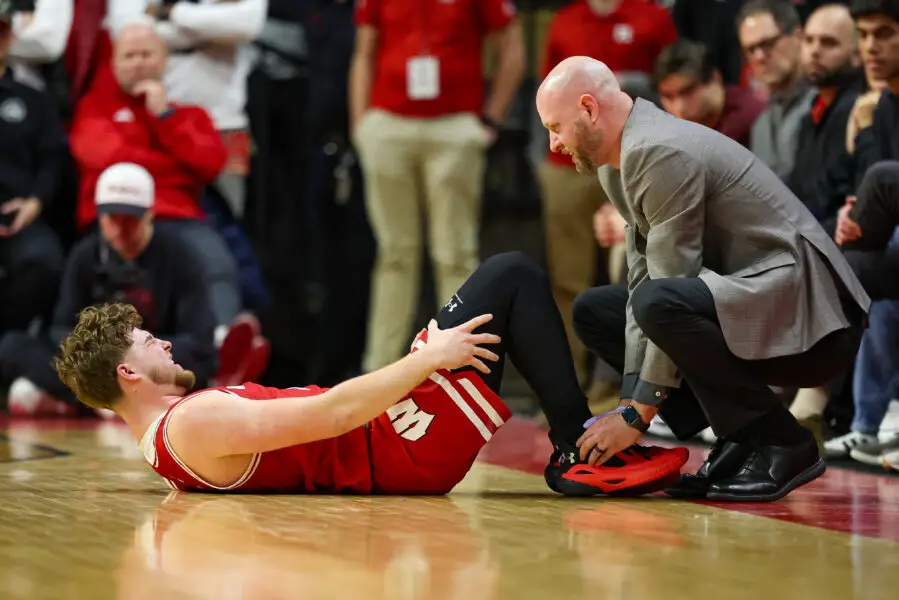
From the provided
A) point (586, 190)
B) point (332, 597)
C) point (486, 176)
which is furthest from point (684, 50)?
point (332, 597)

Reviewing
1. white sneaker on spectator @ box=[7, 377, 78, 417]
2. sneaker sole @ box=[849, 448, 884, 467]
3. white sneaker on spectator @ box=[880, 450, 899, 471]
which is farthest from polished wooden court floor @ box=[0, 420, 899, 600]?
white sneaker on spectator @ box=[7, 377, 78, 417]

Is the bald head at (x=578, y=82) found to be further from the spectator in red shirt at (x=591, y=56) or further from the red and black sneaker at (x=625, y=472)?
the spectator in red shirt at (x=591, y=56)

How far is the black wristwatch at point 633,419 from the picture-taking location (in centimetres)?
337

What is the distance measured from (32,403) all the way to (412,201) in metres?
1.97

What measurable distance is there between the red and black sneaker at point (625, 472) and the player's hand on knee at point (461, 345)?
0.36 metres

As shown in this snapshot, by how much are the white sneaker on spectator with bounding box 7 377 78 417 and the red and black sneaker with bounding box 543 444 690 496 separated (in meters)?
3.56

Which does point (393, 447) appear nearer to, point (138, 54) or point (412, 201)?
point (412, 201)

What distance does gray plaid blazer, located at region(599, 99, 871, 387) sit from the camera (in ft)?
10.8

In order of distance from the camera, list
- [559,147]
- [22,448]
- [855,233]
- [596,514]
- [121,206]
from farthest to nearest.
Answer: [121,206] < [22,448] < [855,233] < [559,147] < [596,514]

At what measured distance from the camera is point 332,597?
85.3 inches

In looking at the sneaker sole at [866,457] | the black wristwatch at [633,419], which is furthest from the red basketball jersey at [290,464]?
the sneaker sole at [866,457]

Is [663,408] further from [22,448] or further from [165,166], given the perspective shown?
[165,166]

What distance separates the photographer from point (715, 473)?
3580 millimetres

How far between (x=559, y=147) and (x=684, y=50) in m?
2.18
